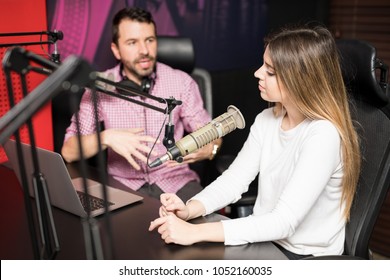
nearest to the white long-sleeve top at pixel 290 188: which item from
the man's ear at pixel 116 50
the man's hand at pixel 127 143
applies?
the man's hand at pixel 127 143

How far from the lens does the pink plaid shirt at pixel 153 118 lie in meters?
2.07

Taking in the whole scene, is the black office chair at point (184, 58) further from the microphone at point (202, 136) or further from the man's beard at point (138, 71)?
the microphone at point (202, 136)

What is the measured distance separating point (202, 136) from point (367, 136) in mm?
519

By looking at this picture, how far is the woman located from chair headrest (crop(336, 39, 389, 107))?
3.2 inches

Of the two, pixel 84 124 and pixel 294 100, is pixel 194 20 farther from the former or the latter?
pixel 294 100

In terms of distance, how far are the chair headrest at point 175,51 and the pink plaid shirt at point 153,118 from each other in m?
0.07

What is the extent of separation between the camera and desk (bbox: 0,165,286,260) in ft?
3.80

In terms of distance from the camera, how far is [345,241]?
4.75 ft

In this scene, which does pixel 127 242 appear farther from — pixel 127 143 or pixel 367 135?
pixel 367 135

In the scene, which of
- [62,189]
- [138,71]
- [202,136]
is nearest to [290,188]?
[202,136]

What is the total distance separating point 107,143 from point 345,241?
87 cm

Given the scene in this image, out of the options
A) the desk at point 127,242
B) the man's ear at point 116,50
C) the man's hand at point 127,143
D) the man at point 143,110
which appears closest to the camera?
the desk at point 127,242

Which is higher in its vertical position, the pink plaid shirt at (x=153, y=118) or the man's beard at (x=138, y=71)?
the man's beard at (x=138, y=71)
